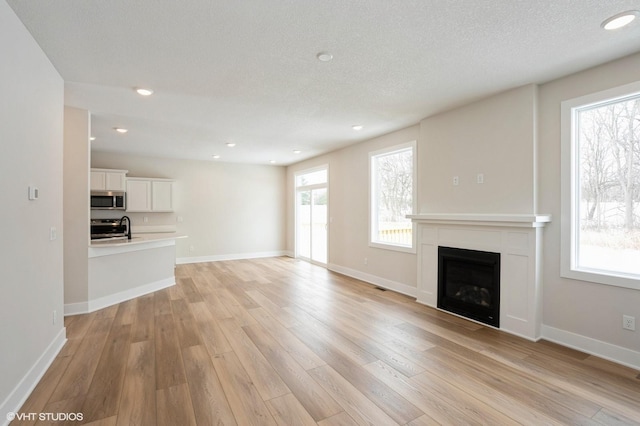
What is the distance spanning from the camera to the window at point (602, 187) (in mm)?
2682

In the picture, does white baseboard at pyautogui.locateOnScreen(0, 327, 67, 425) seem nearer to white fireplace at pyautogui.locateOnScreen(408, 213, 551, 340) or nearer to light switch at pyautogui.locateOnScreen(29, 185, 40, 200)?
light switch at pyautogui.locateOnScreen(29, 185, 40, 200)

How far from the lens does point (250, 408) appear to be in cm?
204

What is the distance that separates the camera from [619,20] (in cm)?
212

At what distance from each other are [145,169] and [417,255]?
6467mm

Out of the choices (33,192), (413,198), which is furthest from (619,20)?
(33,192)

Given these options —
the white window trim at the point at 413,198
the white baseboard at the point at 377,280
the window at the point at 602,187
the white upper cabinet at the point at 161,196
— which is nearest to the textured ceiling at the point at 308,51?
the window at the point at 602,187

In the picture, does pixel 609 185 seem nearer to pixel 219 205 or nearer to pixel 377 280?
pixel 377 280

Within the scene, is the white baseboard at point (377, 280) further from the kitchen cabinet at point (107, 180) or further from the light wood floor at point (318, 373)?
the kitchen cabinet at point (107, 180)

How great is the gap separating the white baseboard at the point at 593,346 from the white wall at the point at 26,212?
4.53 metres

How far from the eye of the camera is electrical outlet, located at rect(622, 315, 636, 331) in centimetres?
261

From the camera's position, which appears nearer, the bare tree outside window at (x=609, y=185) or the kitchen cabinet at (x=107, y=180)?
the bare tree outside window at (x=609, y=185)

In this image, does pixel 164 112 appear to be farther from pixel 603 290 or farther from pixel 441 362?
pixel 603 290

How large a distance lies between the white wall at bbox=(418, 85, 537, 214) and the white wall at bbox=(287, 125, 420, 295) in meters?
0.67

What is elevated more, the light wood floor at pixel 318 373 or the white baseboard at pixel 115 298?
the white baseboard at pixel 115 298
